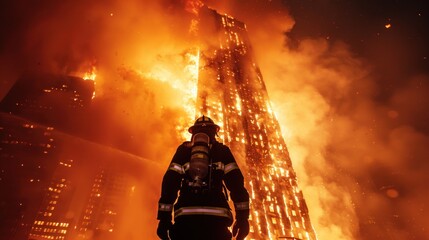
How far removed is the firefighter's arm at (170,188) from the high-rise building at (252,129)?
70.1 ft

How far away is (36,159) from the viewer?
97375 mm

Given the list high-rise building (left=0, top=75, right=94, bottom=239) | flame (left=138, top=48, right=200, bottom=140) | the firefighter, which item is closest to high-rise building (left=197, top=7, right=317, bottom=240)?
flame (left=138, top=48, right=200, bottom=140)

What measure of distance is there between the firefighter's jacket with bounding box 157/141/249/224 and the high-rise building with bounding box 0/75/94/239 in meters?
91.4

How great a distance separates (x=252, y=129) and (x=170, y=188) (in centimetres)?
2508

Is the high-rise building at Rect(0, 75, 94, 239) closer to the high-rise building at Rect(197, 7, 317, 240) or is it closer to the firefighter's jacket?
the high-rise building at Rect(197, 7, 317, 240)

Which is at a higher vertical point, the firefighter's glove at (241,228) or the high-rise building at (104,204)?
the high-rise building at (104,204)

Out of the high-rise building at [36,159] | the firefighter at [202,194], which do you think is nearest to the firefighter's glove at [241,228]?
the firefighter at [202,194]

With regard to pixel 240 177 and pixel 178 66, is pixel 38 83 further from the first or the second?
pixel 240 177

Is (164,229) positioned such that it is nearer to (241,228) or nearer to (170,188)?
(170,188)

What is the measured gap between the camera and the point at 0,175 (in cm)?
8719

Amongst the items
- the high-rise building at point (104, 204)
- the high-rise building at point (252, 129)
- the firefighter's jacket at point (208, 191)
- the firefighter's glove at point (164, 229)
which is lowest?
the firefighter's glove at point (164, 229)

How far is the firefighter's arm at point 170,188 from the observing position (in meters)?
3.21

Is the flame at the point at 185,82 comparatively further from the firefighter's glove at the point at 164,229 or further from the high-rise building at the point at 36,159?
the high-rise building at the point at 36,159

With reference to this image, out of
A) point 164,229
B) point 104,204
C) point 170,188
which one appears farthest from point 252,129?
point 104,204
